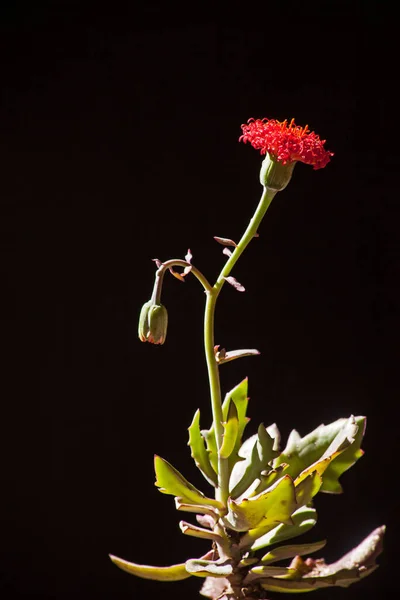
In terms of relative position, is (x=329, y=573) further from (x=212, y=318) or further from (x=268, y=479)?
(x=212, y=318)

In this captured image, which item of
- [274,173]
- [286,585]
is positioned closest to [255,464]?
[286,585]

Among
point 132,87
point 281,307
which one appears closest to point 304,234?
point 281,307

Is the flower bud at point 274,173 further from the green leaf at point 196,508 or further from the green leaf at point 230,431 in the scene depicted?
the green leaf at point 196,508

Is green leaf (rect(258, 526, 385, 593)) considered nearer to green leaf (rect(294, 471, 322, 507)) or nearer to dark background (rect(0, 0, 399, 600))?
green leaf (rect(294, 471, 322, 507))

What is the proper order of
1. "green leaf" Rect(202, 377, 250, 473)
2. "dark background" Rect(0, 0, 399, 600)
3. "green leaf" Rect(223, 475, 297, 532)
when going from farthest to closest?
"dark background" Rect(0, 0, 399, 600) → "green leaf" Rect(202, 377, 250, 473) → "green leaf" Rect(223, 475, 297, 532)

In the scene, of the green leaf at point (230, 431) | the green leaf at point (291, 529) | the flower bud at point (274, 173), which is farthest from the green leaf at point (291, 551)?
the flower bud at point (274, 173)

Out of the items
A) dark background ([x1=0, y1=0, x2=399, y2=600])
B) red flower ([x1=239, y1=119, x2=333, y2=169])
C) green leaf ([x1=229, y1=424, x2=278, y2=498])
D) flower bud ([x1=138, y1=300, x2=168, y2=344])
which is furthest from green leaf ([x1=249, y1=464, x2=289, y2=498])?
dark background ([x1=0, y1=0, x2=399, y2=600])
